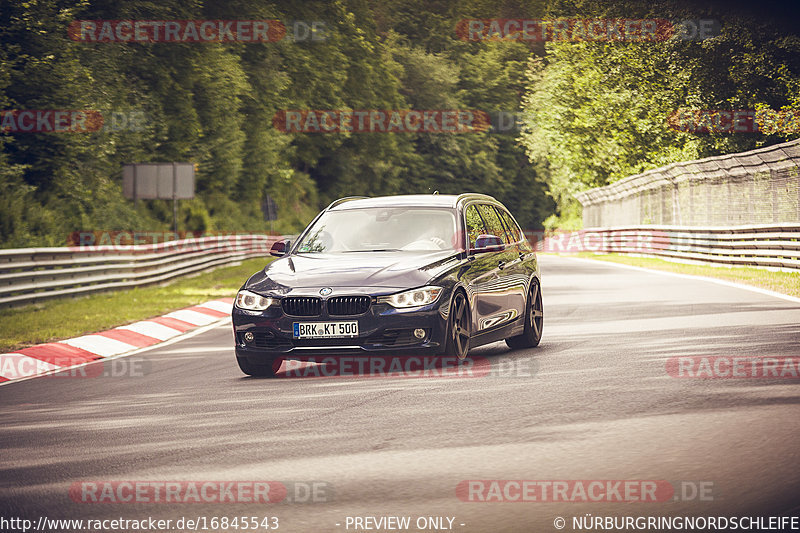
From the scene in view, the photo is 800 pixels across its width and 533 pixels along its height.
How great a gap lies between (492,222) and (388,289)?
9.61 feet

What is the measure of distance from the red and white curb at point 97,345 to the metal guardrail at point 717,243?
1307 centimetres

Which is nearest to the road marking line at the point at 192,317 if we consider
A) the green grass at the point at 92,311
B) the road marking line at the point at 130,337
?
the green grass at the point at 92,311

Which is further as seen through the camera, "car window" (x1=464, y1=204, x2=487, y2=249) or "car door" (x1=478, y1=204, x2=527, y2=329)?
"car window" (x1=464, y1=204, x2=487, y2=249)

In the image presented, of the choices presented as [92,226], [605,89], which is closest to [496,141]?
[605,89]

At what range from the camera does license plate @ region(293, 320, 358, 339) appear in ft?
35.0

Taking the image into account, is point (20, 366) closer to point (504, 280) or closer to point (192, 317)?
point (504, 280)

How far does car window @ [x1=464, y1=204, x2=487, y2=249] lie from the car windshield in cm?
23

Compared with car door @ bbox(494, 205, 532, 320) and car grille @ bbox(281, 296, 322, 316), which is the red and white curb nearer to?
car grille @ bbox(281, 296, 322, 316)

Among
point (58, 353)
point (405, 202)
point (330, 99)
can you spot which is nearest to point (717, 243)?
point (405, 202)

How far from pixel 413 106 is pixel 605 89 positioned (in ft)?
87.5

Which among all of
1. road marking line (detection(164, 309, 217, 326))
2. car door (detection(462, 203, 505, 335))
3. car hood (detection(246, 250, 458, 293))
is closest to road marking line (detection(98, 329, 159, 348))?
road marking line (detection(164, 309, 217, 326))

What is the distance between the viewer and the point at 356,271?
435 inches

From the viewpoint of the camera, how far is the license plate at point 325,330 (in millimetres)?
10656

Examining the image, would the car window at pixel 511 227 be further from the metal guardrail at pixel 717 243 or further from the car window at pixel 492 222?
the metal guardrail at pixel 717 243
